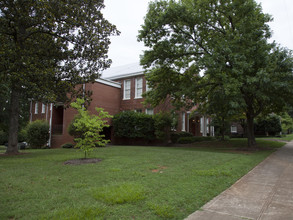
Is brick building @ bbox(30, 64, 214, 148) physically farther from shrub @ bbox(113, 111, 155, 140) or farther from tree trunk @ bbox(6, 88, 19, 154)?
tree trunk @ bbox(6, 88, 19, 154)

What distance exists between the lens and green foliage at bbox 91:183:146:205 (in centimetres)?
386

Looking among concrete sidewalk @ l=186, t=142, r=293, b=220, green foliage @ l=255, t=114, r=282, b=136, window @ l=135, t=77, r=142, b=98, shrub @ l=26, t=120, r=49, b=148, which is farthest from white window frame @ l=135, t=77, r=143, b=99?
concrete sidewalk @ l=186, t=142, r=293, b=220

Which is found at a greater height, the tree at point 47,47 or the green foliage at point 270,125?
the tree at point 47,47

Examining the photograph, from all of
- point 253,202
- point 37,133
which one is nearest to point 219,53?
point 253,202

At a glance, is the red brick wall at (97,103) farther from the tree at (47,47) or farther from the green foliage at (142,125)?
the tree at (47,47)

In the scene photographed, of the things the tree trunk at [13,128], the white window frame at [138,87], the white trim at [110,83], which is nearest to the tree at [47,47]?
the tree trunk at [13,128]

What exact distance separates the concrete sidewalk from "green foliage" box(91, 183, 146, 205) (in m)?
1.12

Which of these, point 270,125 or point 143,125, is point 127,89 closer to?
point 143,125

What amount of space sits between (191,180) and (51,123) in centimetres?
2004

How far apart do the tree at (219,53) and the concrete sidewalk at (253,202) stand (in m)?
6.17

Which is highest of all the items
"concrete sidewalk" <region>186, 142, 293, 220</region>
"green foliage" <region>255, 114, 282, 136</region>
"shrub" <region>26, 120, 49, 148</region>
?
"green foliage" <region>255, 114, 282, 136</region>

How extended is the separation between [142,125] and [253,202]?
17797mm

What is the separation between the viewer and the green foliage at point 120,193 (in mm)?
3855

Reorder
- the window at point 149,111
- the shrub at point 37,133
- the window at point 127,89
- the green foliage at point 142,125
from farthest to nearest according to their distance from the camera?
the window at point 127,89, the window at point 149,111, the green foliage at point 142,125, the shrub at point 37,133
